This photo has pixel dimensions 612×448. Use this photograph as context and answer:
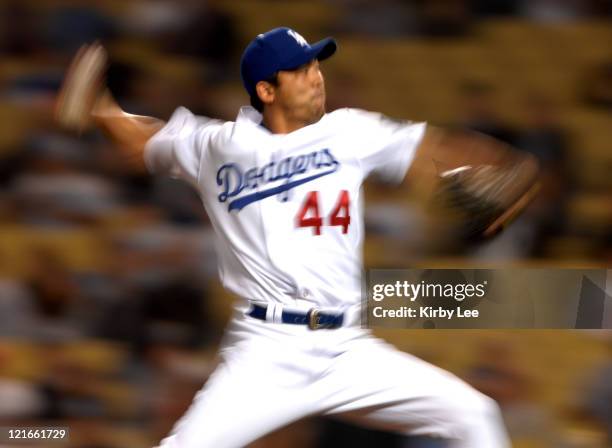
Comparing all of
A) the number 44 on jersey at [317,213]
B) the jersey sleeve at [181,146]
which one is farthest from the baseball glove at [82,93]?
the number 44 on jersey at [317,213]

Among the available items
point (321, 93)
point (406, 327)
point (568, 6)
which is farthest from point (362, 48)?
point (321, 93)

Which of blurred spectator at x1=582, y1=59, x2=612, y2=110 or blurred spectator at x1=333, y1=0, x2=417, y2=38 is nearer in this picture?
blurred spectator at x1=582, y1=59, x2=612, y2=110

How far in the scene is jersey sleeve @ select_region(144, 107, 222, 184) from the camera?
112 inches

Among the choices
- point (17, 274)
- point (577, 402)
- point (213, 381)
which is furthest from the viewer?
point (17, 274)

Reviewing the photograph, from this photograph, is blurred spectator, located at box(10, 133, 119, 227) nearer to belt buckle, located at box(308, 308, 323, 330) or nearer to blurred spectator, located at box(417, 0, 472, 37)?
blurred spectator, located at box(417, 0, 472, 37)

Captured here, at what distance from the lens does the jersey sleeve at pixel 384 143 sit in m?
2.76

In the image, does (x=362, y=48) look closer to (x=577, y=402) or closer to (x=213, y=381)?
(x=577, y=402)

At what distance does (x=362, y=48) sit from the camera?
471 cm

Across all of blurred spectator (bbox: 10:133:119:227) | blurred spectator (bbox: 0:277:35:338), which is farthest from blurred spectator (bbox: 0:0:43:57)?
blurred spectator (bbox: 0:277:35:338)

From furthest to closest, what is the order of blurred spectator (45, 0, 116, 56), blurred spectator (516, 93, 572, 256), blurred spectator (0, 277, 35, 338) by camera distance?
blurred spectator (45, 0, 116, 56) → blurred spectator (516, 93, 572, 256) → blurred spectator (0, 277, 35, 338)

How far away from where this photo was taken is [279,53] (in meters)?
2.83

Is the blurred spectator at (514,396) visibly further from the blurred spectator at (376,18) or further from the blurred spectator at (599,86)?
the blurred spectator at (376,18)

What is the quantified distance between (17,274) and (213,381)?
73.8 inches

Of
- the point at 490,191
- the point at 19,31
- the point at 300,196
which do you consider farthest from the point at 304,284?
the point at 19,31
